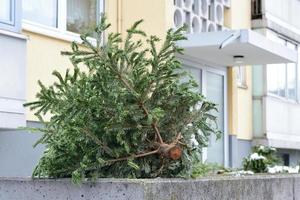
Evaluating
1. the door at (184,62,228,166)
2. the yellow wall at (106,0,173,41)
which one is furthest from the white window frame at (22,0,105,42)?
the door at (184,62,228,166)

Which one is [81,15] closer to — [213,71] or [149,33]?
[149,33]

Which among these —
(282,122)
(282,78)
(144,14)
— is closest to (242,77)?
(282,122)

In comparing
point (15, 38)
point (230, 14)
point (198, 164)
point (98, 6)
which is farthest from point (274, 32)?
point (198, 164)

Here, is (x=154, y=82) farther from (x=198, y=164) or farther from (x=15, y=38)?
(x=15, y=38)

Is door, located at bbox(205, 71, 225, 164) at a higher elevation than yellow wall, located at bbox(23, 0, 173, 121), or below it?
below

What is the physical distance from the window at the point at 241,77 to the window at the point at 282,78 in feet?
2.76

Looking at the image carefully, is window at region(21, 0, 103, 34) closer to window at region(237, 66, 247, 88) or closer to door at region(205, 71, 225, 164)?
door at region(205, 71, 225, 164)

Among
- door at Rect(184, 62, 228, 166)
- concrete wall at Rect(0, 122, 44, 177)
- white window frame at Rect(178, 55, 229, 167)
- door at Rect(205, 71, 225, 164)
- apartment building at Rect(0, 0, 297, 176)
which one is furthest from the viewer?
door at Rect(205, 71, 225, 164)

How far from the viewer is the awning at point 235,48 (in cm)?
1239

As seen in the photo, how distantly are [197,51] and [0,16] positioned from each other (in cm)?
579

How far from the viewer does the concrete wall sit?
29.2 feet

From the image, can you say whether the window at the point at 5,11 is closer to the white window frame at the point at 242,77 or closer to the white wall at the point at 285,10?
the white window frame at the point at 242,77

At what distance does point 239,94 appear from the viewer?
16.2 m

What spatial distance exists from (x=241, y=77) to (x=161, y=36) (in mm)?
5082
